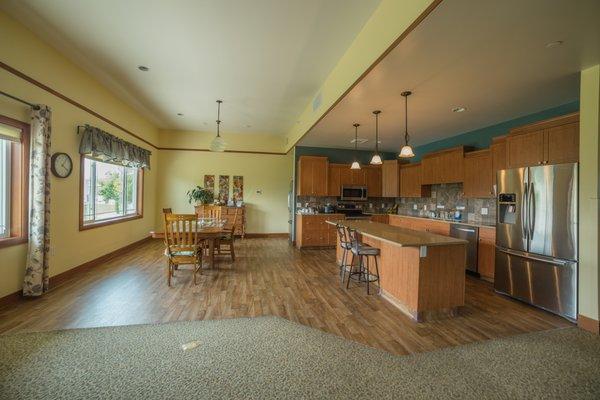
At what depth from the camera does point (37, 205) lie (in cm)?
310

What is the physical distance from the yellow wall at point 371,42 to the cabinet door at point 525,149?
8.39ft

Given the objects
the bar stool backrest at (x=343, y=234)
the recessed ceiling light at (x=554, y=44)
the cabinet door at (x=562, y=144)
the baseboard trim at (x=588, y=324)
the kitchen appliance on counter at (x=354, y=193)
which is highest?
the recessed ceiling light at (x=554, y=44)

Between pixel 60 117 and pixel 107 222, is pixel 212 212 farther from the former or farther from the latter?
pixel 60 117

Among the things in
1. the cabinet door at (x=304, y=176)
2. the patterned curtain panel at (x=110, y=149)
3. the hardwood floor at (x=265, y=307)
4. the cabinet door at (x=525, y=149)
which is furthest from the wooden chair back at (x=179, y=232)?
the cabinet door at (x=525, y=149)

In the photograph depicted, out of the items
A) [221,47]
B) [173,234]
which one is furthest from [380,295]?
[221,47]

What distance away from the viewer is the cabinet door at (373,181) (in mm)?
7137

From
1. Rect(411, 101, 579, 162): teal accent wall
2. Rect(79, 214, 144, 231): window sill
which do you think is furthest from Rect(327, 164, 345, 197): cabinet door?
Rect(79, 214, 144, 231): window sill

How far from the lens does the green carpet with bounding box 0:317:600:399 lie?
1.74 meters

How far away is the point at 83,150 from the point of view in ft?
13.1

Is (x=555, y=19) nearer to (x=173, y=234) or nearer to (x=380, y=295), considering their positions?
(x=380, y=295)

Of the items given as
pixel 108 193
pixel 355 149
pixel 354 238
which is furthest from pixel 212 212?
pixel 355 149

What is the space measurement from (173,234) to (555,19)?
184 inches

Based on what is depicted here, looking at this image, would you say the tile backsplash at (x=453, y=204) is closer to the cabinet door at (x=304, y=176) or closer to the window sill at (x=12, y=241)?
the cabinet door at (x=304, y=176)

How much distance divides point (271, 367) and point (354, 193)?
556 centimetres
